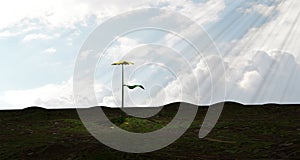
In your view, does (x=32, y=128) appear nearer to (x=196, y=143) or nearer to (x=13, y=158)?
(x=13, y=158)

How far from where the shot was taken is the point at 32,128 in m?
24.6

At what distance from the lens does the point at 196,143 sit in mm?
17766

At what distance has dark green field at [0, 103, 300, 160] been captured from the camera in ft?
50.4

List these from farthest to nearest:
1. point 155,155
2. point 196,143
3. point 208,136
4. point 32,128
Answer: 1. point 32,128
2. point 208,136
3. point 196,143
4. point 155,155

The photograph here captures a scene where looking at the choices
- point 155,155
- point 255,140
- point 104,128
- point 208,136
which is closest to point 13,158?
point 155,155

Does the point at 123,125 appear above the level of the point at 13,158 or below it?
above

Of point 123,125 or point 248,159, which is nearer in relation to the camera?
point 248,159

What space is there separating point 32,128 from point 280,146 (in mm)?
15462

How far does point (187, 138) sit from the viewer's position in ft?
62.8

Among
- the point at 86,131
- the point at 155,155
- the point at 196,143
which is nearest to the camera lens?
the point at 155,155

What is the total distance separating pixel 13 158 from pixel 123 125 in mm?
8413

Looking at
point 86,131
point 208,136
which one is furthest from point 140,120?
point 208,136

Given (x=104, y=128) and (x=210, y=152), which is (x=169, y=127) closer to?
(x=104, y=128)

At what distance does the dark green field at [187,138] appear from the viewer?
15.4m
